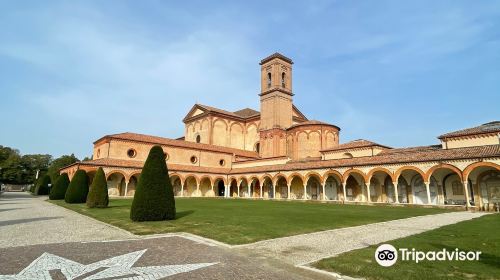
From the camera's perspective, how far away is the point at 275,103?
3925 centimetres

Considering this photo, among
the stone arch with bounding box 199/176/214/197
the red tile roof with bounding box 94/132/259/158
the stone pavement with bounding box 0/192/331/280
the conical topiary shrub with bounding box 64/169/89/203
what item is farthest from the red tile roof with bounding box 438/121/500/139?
the conical topiary shrub with bounding box 64/169/89/203

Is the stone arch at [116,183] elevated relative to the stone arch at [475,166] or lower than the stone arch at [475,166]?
lower

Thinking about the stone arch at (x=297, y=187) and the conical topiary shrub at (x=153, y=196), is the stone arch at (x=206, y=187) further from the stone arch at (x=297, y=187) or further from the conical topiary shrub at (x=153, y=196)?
the conical topiary shrub at (x=153, y=196)

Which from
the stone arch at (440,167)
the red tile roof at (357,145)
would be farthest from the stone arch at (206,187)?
the stone arch at (440,167)

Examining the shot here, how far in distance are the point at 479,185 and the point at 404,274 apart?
66.3 ft

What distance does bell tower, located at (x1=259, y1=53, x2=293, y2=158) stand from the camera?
38.5 m

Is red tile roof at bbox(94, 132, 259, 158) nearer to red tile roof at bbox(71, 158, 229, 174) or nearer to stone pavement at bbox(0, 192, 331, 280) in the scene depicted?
red tile roof at bbox(71, 158, 229, 174)

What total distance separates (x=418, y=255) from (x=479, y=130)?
69.4ft

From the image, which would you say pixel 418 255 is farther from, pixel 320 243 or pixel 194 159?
pixel 194 159

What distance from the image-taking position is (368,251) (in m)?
6.19

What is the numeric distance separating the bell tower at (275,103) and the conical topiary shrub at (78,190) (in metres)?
22.8

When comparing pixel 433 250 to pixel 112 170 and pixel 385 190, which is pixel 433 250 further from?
pixel 112 170

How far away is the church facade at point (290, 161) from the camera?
67.0 feet

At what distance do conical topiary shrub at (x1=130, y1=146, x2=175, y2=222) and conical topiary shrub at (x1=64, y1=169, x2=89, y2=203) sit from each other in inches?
470
